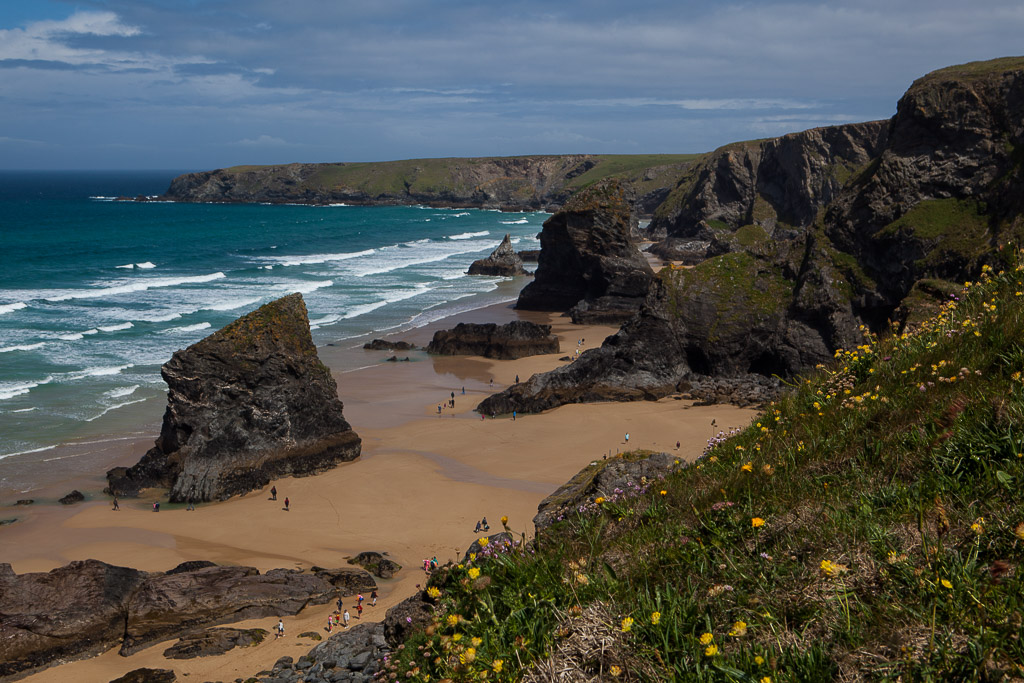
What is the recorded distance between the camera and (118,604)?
57.1 ft

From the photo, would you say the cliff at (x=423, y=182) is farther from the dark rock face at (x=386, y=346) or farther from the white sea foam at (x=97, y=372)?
the white sea foam at (x=97, y=372)

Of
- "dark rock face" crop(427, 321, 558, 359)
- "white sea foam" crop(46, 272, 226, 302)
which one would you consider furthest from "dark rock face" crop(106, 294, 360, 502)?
"white sea foam" crop(46, 272, 226, 302)

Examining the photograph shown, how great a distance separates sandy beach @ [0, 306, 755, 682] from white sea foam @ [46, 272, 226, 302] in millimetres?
37720

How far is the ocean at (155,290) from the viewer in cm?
3459

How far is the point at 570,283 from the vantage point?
60.3m

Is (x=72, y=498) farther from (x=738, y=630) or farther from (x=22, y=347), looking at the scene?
(x=738, y=630)

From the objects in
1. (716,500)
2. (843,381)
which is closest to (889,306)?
(843,381)

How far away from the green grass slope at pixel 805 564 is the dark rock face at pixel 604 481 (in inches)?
41.9

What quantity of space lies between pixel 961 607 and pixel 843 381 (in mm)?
4018

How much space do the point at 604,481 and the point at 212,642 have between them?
37.5ft

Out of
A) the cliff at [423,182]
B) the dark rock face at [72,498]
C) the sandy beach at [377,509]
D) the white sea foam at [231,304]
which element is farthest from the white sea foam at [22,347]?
the cliff at [423,182]

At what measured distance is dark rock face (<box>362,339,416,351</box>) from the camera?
4616 cm

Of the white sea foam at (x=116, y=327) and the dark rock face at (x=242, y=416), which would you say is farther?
the white sea foam at (x=116, y=327)

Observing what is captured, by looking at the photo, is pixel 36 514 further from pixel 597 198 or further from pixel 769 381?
pixel 597 198
